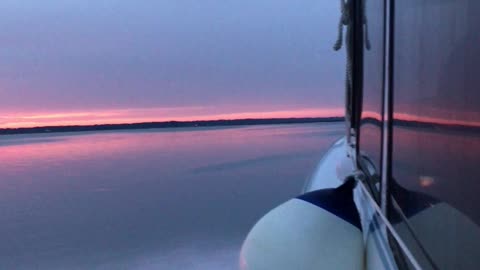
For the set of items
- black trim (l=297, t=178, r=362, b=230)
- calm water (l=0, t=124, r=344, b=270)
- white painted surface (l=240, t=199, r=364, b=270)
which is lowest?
calm water (l=0, t=124, r=344, b=270)

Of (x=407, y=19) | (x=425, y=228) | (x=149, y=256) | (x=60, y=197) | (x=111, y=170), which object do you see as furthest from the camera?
(x=111, y=170)

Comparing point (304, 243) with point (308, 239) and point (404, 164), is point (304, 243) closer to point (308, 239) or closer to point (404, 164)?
point (308, 239)

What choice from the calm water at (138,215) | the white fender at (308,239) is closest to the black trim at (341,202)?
the white fender at (308,239)

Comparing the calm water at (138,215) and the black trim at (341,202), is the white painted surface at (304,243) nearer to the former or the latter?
the black trim at (341,202)

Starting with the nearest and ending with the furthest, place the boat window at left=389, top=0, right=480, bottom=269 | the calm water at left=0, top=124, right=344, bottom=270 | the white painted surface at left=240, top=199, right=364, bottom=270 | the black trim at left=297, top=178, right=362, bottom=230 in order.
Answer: the boat window at left=389, top=0, right=480, bottom=269, the white painted surface at left=240, top=199, right=364, bottom=270, the black trim at left=297, top=178, right=362, bottom=230, the calm water at left=0, top=124, right=344, bottom=270

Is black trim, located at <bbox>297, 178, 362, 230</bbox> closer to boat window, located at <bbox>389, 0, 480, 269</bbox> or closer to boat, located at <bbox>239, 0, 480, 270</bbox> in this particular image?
boat, located at <bbox>239, 0, 480, 270</bbox>

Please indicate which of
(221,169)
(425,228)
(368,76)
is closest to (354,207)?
(368,76)

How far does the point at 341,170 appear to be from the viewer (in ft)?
9.46

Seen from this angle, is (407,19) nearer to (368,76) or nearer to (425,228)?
(425,228)

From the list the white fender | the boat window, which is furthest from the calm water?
the boat window

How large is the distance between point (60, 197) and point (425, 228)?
7.78 metres

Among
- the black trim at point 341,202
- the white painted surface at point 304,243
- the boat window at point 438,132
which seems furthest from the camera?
the black trim at point 341,202

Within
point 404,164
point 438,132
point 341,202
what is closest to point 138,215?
point 341,202

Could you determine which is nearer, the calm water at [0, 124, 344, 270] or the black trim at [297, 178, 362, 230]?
the black trim at [297, 178, 362, 230]
